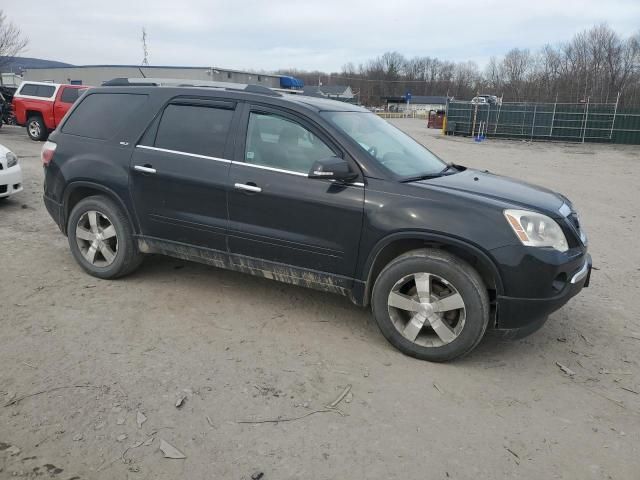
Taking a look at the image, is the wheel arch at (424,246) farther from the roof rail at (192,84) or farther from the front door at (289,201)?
the roof rail at (192,84)

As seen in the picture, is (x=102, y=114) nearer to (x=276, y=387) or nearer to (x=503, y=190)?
(x=276, y=387)

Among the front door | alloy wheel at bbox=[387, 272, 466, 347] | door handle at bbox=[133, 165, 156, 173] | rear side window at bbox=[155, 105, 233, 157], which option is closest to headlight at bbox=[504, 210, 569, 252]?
alloy wheel at bbox=[387, 272, 466, 347]

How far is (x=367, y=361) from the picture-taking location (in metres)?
3.62

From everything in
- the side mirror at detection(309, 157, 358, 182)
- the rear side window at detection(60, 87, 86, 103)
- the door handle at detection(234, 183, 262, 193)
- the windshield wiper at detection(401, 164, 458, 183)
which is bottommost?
the door handle at detection(234, 183, 262, 193)

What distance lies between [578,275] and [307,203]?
2.00 metres

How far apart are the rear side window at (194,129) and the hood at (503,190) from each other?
1.67m

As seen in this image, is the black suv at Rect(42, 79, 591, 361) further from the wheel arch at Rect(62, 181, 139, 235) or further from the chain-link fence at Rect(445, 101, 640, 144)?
the chain-link fence at Rect(445, 101, 640, 144)

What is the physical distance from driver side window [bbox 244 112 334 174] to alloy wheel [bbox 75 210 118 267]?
1626 mm

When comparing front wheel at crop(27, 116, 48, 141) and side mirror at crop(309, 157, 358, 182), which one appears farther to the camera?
front wheel at crop(27, 116, 48, 141)

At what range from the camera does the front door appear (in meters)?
3.75

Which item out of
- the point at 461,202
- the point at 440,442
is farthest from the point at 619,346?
the point at 440,442

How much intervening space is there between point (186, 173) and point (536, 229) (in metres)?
2.70

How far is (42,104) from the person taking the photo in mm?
16891

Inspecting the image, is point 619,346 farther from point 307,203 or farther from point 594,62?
point 594,62
